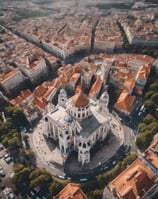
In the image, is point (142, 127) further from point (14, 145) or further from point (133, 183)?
point (14, 145)

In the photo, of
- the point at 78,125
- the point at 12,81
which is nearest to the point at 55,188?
the point at 78,125

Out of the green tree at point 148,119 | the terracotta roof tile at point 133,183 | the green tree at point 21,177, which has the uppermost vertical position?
the terracotta roof tile at point 133,183

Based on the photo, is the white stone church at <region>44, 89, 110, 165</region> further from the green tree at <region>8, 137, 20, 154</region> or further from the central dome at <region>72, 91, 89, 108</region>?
the green tree at <region>8, 137, 20, 154</region>

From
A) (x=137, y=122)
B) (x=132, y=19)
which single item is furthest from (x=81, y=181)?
(x=132, y=19)

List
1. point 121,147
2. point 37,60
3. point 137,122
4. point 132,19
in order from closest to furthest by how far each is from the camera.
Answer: point 121,147
point 137,122
point 37,60
point 132,19

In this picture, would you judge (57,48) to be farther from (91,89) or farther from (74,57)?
(91,89)

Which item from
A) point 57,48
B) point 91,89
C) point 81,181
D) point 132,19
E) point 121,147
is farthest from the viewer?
point 132,19

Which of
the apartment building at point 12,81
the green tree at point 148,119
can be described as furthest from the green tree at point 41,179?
the apartment building at point 12,81

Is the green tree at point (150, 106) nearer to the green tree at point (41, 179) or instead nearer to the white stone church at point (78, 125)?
the white stone church at point (78, 125)
